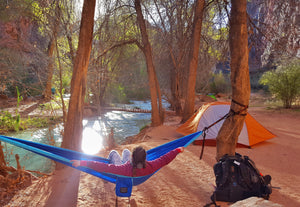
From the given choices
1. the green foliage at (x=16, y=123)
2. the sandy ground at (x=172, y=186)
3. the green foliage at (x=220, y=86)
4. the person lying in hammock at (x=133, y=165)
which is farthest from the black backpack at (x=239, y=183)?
the green foliage at (x=220, y=86)

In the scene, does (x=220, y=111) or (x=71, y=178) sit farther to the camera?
(x=220, y=111)

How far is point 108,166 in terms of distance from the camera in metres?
1.91

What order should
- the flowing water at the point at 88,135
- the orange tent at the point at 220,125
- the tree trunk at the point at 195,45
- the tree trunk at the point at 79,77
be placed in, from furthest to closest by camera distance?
the tree trunk at the point at 195,45 < the flowing water at the point at 88,135 < the orange tent at the point at 220,125 < the tree trunk at the point at 79,77

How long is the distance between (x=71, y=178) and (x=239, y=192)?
1953 millimetres

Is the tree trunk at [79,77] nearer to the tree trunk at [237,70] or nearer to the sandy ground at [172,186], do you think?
the sandy ground at [172,186]

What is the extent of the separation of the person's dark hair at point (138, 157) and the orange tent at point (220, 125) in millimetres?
2613

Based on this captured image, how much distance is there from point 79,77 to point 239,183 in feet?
7.85

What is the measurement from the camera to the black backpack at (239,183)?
78.7 inches

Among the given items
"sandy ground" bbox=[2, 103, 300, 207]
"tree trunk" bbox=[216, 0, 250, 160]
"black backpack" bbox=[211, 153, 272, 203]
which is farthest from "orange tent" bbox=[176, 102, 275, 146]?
"black backpack" bbox=[211, 153, 272, 203]

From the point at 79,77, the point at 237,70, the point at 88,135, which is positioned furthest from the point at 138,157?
the point at 88,135

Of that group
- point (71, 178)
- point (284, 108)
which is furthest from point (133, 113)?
point (71, 178)

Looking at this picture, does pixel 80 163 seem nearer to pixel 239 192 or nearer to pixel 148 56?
pixel 239 192

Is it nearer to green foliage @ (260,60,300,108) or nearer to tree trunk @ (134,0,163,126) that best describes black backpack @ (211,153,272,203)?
tree trunk @ (134,0,163,126)

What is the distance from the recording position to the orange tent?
13.8 feet
